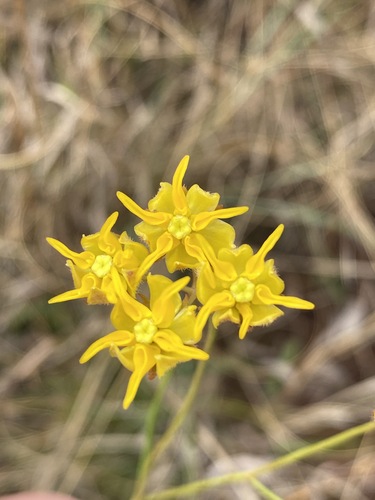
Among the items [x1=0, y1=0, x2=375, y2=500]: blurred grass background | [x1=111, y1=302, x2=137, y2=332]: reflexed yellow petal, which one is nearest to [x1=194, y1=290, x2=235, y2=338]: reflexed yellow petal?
[x1=111, y1=302, x2=137, y2=332]: reflexed yellow petal

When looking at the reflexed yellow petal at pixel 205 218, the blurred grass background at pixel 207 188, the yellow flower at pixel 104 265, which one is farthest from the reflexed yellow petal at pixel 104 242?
the blurred grass background at pixel 207 188

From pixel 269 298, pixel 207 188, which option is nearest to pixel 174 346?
pixel 269 298

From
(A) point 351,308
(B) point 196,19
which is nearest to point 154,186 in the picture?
(B) point 196,19

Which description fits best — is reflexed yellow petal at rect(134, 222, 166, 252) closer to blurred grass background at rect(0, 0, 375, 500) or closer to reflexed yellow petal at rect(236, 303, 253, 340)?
reflexed yellow petal at rect(236, 303, 253, 340)

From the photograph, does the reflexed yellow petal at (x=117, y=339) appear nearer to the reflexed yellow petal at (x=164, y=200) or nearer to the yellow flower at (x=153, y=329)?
the yellow flower at (x=153, y=329)

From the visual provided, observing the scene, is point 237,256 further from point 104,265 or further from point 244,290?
point 104,265

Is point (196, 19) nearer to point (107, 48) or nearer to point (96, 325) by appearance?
point (107, 48)
